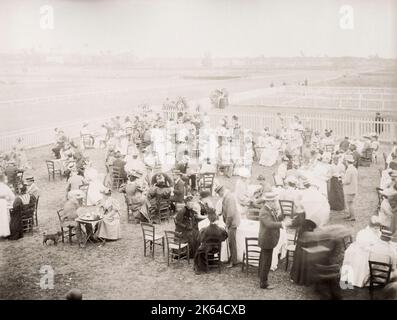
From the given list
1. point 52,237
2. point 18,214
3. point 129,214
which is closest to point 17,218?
point 18,214

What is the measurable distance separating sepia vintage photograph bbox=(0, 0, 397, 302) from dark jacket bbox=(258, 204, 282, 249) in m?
0.02

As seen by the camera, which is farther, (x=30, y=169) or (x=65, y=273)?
(x=30, y=169)

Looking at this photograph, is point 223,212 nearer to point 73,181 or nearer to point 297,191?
point 297,191

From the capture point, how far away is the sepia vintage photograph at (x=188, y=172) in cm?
806

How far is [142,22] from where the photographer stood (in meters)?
10.7

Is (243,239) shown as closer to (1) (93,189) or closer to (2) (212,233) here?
(2) (212,233)

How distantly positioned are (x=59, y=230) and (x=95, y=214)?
4.13 feet

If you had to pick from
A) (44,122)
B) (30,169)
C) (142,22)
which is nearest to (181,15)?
(142,22)

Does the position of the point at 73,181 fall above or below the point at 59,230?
above

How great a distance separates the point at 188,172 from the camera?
42.6 ft

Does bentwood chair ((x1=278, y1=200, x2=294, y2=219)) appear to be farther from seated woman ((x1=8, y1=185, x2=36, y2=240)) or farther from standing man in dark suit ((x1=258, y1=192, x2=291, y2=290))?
seated woman ((x1=8, y1=185, x2=36, y2=240))

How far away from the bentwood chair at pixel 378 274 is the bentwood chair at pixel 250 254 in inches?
70.2

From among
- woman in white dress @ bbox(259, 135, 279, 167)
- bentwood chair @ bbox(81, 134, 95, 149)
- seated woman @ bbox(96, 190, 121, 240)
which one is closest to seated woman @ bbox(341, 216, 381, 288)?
seated woman @ bbox(96, 190, 121, 240)

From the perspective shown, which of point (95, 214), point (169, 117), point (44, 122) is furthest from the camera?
point (169, 117)
